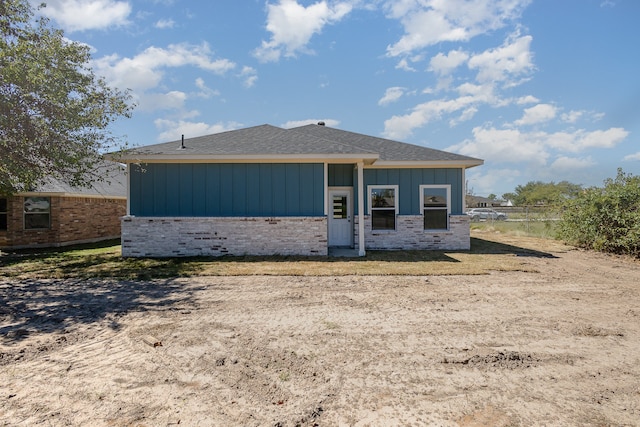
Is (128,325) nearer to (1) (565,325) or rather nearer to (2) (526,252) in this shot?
(1) (565,325)

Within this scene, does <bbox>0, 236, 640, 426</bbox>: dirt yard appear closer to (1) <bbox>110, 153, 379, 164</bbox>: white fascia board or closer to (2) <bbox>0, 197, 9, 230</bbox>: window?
(1) <bbox>110, 153, 379, 164</bbox>: white fascia board

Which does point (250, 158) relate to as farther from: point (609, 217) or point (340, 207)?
point (609, 217)

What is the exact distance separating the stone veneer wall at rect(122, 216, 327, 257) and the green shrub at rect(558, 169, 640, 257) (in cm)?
985

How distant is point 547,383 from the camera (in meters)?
3.21

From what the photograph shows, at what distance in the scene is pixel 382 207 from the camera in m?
12.5

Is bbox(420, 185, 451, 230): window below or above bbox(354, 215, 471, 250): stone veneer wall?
above

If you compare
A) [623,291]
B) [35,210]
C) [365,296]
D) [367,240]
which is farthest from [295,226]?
[35,210]

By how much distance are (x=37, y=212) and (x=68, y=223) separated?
1106 millimetres

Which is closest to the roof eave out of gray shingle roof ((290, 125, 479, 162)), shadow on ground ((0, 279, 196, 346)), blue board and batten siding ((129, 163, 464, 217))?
blue board and batten siding ((129, 163, 464, 217))

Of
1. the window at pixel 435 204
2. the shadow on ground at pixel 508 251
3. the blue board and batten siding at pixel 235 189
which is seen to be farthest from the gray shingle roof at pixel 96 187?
the shadow on ground at pixel 508 251

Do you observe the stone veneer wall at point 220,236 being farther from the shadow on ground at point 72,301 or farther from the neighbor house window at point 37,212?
the neighbor house window at point 37,212

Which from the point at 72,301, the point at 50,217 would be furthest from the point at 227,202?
the point at 50,217

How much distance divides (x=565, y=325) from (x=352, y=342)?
308 centimetres

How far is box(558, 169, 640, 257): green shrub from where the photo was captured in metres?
11.2
